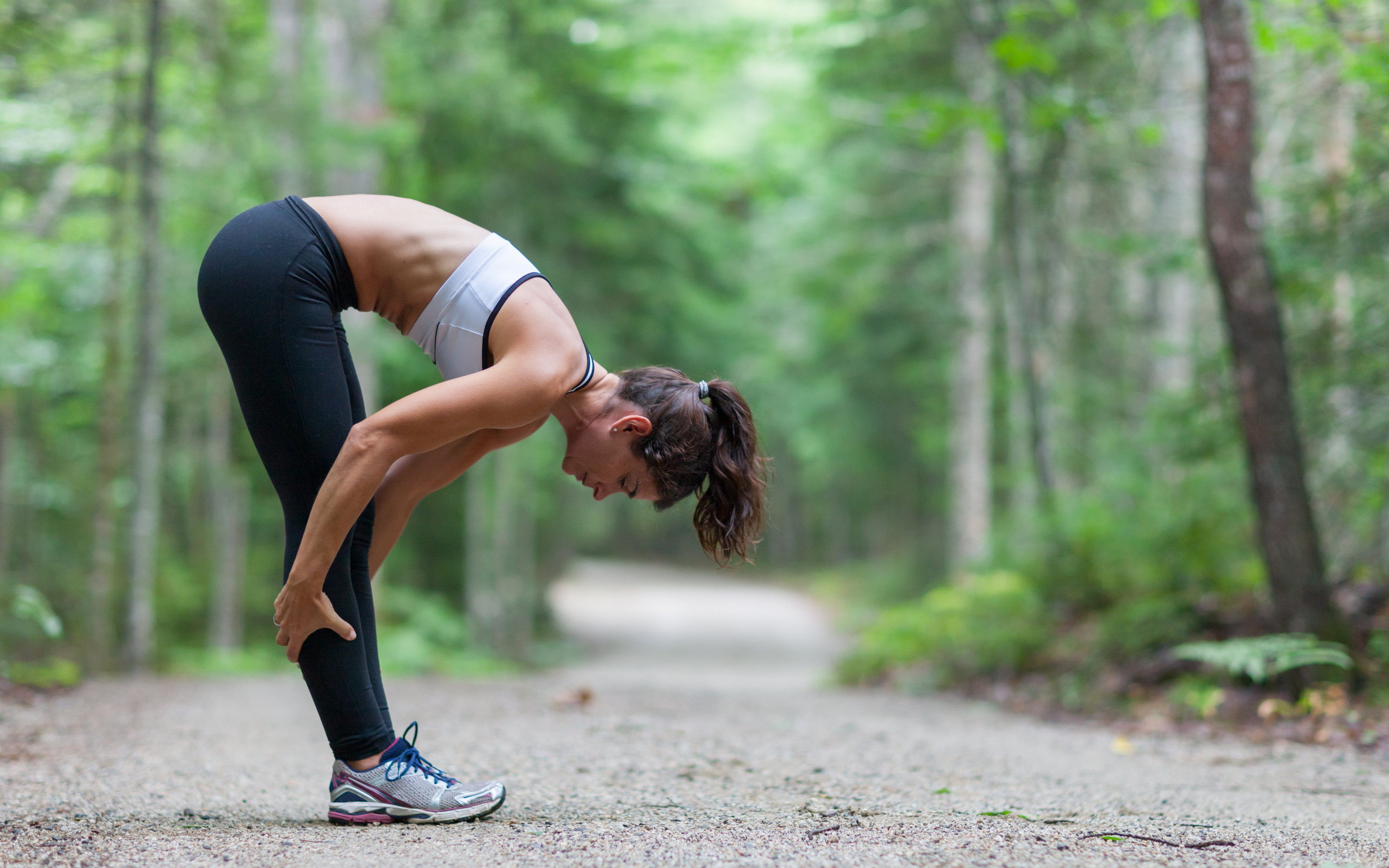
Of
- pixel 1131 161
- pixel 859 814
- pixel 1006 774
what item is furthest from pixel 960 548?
pixel 859 814

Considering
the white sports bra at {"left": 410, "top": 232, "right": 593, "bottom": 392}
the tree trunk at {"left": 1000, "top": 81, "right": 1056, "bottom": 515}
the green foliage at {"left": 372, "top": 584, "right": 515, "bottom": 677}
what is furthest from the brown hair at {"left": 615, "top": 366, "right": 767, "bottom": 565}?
the green foliage at {"left": 372, "top": 584, "right": 515, "bottom": 677}

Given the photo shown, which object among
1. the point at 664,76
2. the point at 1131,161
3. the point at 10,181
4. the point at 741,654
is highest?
the point at 664,76

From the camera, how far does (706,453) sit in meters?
2.53

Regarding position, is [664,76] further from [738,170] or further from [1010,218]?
[1010,218]

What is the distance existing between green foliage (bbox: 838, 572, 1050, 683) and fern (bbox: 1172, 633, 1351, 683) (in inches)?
91.8

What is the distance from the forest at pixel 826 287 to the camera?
6.01 m

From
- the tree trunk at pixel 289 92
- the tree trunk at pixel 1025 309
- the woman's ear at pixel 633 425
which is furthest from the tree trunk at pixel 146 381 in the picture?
the tree trunk at pixel 1025 309

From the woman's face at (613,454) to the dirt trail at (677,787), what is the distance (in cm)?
84

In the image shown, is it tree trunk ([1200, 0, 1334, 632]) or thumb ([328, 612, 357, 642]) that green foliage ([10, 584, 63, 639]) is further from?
tree trunk ([1200, 0, 1334, 632])

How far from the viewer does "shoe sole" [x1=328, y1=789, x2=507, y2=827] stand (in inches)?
95.8

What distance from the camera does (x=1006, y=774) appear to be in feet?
11.4

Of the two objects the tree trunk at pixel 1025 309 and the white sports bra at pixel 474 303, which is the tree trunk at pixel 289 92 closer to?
the tree trunk at pixel 1025 309

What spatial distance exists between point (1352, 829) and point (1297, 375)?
14.5ft

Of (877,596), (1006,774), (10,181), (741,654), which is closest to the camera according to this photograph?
(1006,774)
